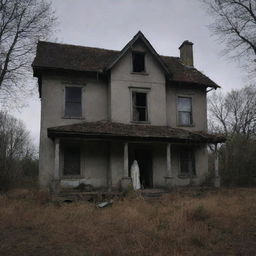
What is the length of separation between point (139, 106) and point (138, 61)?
10.3ft

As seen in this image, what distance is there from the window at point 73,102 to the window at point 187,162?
23.0ft

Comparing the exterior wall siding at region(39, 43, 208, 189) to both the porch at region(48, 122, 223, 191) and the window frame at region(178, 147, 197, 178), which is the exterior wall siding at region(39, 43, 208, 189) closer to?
the porch at region(48, 122, 223, 191)

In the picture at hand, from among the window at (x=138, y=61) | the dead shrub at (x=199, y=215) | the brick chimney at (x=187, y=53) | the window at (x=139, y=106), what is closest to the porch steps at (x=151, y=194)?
the dead shrub at (x=199, y=215)

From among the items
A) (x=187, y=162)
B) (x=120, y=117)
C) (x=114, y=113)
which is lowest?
(x=187, y=162)

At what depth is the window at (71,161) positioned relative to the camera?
1709cm

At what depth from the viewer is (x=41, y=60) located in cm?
1762

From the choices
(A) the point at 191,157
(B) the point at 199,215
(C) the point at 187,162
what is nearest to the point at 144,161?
(C) the point at 187,162

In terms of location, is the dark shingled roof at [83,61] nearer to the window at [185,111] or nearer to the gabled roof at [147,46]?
the gabled roof at [147,46]

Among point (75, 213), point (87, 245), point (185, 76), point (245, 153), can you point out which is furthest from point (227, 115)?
point (87, 245)

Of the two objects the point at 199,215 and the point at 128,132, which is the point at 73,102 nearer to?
the point at 128,132

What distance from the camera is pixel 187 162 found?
19562 mm

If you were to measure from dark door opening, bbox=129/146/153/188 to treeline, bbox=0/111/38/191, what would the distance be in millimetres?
7873

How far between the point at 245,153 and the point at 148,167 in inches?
312

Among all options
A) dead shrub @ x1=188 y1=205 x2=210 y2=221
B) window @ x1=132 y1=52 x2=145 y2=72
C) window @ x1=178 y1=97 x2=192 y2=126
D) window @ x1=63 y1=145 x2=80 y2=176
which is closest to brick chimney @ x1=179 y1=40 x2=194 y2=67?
window @ x1=178 y1=97 x2=192 y2=126
